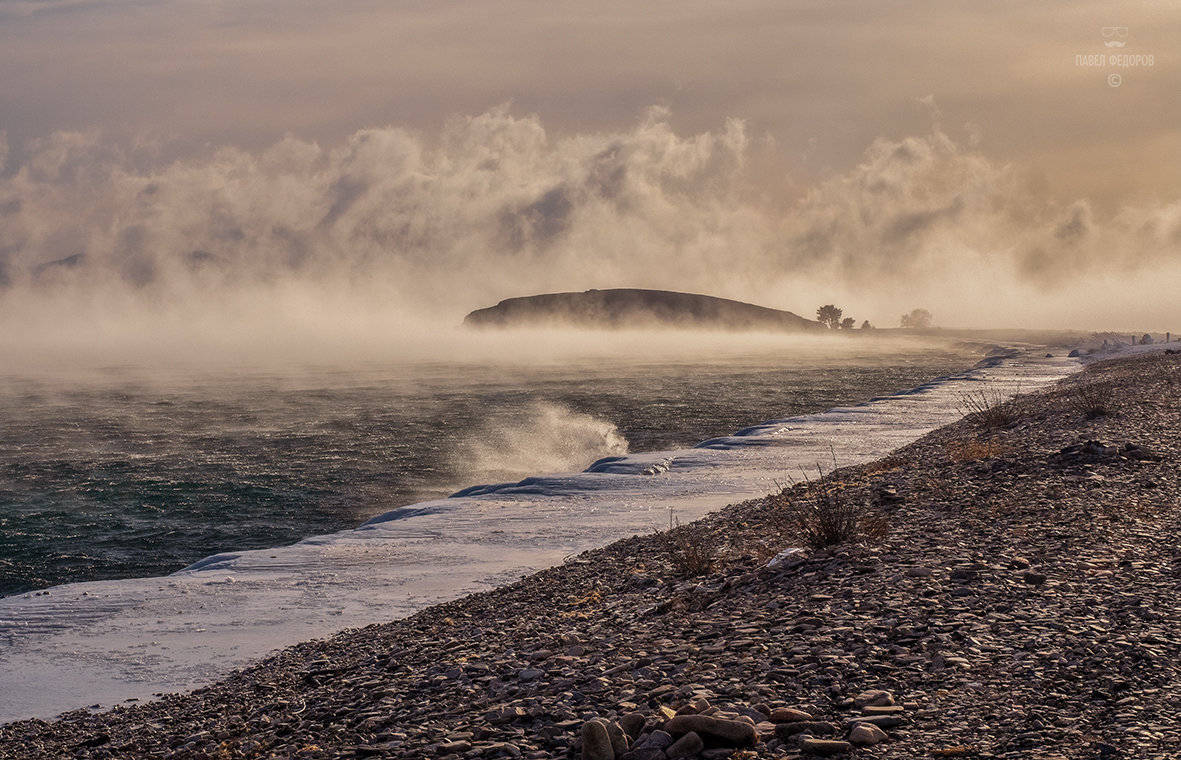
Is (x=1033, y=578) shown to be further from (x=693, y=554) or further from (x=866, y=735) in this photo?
(x=866, y=735)

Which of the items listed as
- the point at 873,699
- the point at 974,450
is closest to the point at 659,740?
the point at 873,699

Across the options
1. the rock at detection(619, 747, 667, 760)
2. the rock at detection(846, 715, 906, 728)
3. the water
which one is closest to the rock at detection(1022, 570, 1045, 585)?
the rock at detection(846, 715, 906, 728)

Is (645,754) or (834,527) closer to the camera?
(645,754)

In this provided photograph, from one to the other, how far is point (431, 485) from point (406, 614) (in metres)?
14.1

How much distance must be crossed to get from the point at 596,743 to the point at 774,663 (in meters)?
1.57

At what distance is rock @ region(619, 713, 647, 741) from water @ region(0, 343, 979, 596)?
13245mm

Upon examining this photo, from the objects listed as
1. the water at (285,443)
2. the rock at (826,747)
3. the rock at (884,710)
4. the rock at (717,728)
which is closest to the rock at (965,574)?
the rock at (884,710)

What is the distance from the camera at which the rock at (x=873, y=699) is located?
17.3 feet

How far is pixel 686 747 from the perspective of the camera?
484cm

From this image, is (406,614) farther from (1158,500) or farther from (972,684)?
(1158,500)

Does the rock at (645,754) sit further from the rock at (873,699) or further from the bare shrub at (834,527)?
the bare shrub at (834,527)

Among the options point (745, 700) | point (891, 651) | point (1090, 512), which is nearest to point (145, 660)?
point (745, 700)

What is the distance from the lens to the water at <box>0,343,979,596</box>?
744 inches

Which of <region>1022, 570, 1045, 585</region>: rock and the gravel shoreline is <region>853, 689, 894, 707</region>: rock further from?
<region>1022, 570, 1045, 585</region>: rock
